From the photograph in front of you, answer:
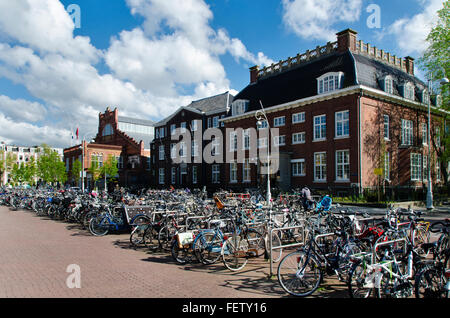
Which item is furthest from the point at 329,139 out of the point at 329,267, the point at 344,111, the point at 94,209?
the point at 329,267

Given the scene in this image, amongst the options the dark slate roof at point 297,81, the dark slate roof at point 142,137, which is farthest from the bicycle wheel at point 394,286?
the dark slate roof at point 142,137

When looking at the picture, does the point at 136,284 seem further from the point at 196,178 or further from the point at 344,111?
the point at 196,178

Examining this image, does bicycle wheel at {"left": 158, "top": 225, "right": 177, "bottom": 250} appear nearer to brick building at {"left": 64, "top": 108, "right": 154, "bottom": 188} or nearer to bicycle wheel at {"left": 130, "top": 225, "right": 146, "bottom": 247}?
bicycle wheel at {"left": 130, "top": 225, "right": 146, "bottom": 247}

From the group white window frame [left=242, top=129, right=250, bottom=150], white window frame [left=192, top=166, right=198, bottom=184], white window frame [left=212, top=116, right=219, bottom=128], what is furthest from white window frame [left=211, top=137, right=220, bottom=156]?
white window frame [left=242, top=129, right=250, bottom=150]

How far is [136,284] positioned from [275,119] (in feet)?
97.1

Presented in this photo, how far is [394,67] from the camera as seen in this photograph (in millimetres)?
34312

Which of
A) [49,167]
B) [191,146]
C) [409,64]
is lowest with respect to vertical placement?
[49,167]

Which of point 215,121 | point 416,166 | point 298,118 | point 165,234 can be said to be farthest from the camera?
point 215,121

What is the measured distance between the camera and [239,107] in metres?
38.7

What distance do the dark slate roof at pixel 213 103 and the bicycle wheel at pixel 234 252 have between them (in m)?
36.6

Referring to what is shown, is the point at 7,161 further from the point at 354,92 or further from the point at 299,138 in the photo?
the point at 354,92

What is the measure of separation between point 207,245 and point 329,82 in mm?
25175

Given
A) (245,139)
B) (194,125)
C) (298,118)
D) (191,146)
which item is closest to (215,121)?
(194,125)
